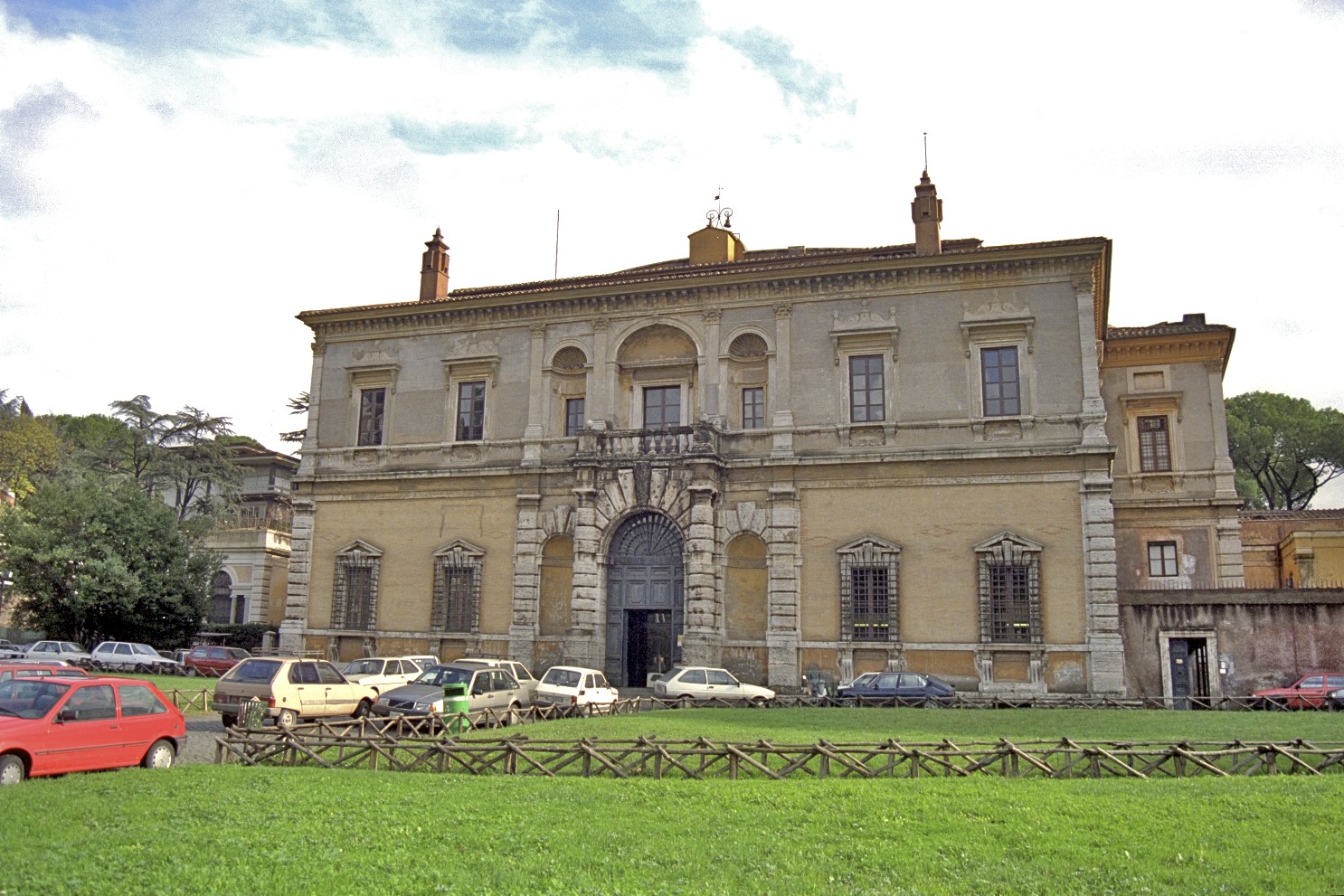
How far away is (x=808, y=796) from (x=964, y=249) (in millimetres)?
23232

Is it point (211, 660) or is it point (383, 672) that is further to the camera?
point (211, 660)

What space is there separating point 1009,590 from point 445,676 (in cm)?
1550

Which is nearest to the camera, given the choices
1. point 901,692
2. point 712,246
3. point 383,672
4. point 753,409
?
point 383,672

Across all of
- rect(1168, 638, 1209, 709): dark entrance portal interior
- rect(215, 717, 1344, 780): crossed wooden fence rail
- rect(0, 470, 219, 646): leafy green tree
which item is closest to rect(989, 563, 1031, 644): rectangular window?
rect(1168, 638, 1209, 709): dark entrance portal interior

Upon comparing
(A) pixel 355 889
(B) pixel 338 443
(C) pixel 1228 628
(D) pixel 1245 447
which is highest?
(D) pixel 1245 447

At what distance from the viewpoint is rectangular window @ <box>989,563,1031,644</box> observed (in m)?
28.9

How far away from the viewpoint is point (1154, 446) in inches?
1538

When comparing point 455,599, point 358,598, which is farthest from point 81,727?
point 358,598

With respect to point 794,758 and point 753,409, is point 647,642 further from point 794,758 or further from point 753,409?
point 794,758

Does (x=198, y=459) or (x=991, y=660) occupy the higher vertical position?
(x=198, y=459)

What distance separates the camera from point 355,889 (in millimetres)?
8766

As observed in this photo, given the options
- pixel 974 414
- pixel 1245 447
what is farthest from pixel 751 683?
pixel 1245 447

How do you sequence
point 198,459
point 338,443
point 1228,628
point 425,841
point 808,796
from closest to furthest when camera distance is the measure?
point 425,841, point 808,796, point 1228,628, point 338,443, point 198,459

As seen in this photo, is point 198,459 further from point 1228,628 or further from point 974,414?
point 1228,628
